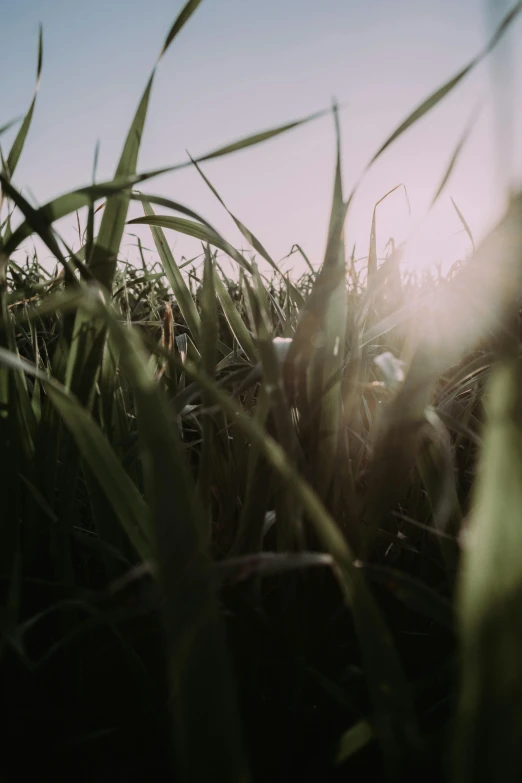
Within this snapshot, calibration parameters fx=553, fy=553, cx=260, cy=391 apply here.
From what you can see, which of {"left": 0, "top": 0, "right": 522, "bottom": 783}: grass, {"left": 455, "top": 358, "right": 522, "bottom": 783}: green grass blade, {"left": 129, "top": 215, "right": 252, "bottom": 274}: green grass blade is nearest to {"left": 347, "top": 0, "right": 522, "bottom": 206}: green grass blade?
{"left": 0, "top": 0, "right": 522, "bottom": 783}: grass

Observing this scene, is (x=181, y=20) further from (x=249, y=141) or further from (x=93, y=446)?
(x=93, y=446)

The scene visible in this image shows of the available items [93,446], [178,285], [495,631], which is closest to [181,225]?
[178,285]

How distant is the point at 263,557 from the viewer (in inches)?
10.2

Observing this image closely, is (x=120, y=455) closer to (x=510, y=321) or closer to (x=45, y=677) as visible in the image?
(x=45, y=677)

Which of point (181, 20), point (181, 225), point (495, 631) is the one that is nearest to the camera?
point (495, 631)

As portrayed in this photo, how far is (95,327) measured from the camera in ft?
1.51

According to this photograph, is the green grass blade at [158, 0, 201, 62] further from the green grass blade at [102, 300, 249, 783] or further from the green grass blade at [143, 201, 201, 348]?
the green grass blade at [102, 300, 249, 783]

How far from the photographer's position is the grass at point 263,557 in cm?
22

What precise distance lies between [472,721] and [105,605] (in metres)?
0.26

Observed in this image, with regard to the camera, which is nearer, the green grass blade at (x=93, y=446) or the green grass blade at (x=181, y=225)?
the green grass blade at (x=93, y=446)

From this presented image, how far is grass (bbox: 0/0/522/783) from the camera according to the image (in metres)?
0.22

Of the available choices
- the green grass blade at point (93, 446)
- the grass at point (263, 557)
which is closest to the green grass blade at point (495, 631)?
the grass at point (263, 557)

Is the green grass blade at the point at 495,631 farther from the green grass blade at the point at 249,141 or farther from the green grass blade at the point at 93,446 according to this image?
the green grass blade at the point at 249,141

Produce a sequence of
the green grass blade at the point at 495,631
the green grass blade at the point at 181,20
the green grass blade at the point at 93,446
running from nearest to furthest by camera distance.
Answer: the green grass blade at the point at 495,631 < the green grass blade at the point at 93,446 < the green grass blade at the point at 181,20
